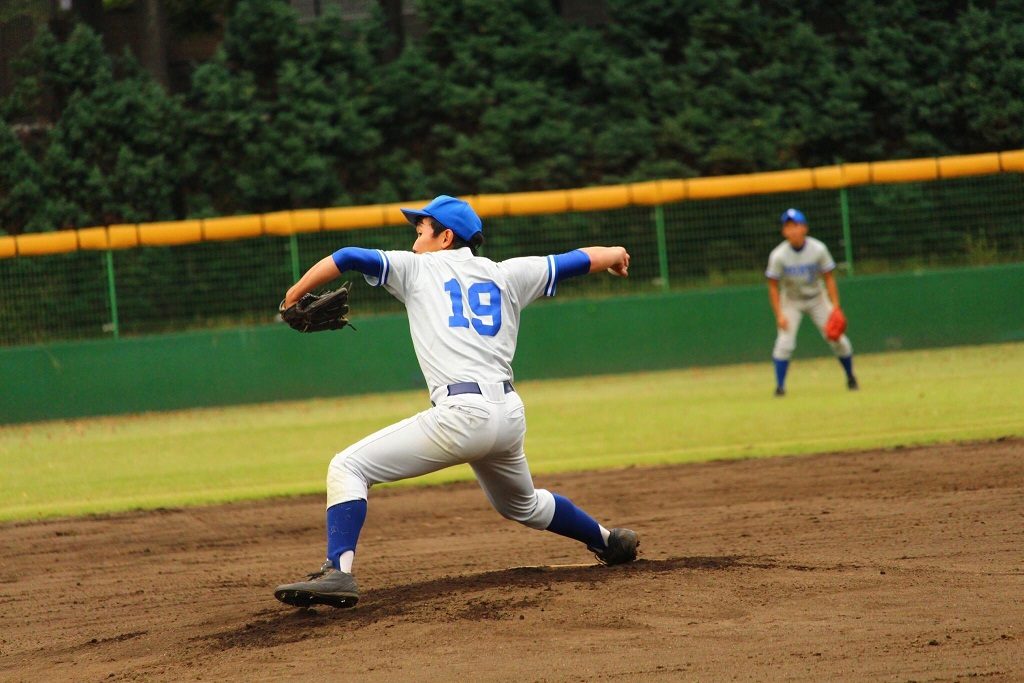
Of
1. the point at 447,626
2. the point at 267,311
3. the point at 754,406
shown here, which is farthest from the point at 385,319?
the point at 447,626

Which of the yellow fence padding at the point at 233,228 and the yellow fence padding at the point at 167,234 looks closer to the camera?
the yellow fence padding at the point at 167,234

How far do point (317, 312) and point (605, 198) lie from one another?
14.2m

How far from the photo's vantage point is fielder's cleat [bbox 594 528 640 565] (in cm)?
624

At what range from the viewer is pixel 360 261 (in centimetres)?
538

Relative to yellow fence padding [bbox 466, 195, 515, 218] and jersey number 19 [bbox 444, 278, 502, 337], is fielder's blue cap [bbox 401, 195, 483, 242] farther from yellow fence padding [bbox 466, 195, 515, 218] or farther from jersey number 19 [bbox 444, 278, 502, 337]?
yellow fence padding [bbox 466, 195, 515, 218]

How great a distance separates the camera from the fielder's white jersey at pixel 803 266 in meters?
14.9

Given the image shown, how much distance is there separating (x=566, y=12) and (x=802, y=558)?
21241 millimetres

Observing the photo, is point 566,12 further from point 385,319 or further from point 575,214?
point 385,319

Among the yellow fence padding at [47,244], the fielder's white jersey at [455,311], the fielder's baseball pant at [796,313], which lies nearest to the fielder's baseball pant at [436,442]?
the fielder's white jersey at [455,311]

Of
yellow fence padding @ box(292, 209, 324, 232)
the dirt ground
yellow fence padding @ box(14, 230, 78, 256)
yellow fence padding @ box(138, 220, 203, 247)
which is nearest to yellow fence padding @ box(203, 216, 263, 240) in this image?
yellow fence padding @ box(138, 220, 203, 247)

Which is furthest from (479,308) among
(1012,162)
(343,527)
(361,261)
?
(1012,162)

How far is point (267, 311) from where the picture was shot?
1880cm

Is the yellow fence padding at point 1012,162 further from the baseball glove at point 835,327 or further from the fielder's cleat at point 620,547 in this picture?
the fielder's cleat at point 620,547

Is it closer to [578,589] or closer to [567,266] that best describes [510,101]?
[567,266]
